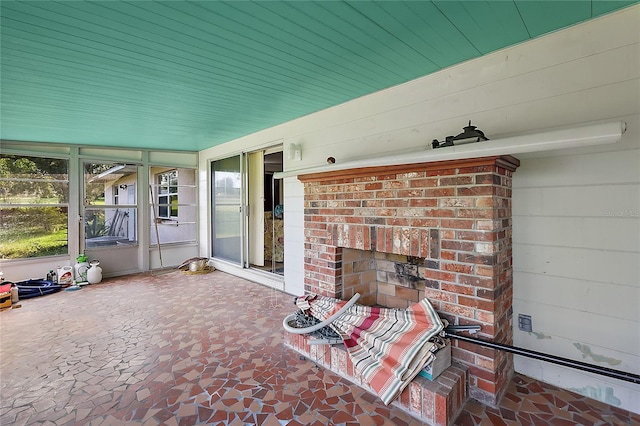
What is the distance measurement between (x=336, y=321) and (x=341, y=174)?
131 cm

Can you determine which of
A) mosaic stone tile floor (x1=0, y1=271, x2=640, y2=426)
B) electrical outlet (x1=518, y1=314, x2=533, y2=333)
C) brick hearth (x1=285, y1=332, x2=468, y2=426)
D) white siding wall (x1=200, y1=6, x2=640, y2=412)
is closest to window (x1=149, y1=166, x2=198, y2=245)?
mosaic stone tile floor (x1=0, y1=271, x2=640, y2=426)

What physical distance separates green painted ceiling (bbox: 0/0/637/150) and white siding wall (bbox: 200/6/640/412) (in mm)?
168

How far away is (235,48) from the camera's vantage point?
2.14m

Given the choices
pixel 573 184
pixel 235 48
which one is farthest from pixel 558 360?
pixel 235 48

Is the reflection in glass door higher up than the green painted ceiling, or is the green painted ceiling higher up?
the green painted ceiling

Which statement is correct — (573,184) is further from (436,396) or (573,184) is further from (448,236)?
(436,396)

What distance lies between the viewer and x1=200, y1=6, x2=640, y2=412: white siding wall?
1.80 meters

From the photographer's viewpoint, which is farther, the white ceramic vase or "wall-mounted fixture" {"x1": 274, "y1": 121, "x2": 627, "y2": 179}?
the white ceramic vase

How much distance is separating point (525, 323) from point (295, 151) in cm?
300

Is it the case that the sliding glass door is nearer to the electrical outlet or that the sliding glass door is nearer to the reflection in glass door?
the reflection in glass door

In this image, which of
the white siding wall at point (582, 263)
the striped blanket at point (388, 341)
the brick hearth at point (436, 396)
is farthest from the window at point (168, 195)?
the white siding wall at point (582, 263)

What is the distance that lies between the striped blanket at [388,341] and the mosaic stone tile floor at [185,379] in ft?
0.64

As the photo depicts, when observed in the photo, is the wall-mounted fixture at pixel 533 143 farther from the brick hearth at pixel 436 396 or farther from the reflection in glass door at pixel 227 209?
the reflection in glass door at pixel 227 209

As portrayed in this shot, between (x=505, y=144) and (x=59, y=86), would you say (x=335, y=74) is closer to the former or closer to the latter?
(x=505, y=144)
